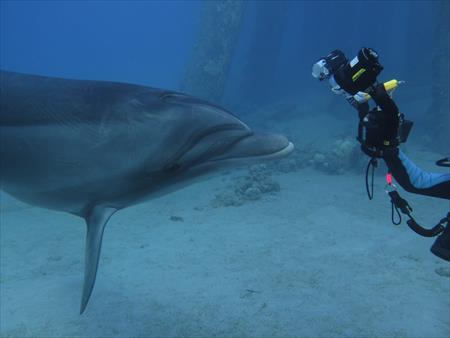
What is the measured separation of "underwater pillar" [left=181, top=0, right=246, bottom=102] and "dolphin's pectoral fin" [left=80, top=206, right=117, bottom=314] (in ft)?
59.9

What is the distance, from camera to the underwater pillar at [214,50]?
2083cm

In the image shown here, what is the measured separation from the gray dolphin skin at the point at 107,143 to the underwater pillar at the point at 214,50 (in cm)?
1811

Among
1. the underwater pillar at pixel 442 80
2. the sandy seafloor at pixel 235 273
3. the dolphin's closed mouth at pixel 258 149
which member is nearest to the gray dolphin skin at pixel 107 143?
the dolphin's closed mouth at pixel 258 149

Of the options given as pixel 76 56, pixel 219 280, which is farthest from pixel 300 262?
pixel 76 56

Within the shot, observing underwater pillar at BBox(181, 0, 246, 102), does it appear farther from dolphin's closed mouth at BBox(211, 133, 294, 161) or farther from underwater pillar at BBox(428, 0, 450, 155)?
dolphin's closed mouth at BBox(211, 133, 294, 161)

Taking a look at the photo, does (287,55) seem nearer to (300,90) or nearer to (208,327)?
(300,90)

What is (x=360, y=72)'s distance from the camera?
3520 mm

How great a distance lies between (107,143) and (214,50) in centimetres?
1954

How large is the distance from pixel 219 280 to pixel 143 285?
1.05 meters

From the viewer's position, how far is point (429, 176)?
4.54 metres

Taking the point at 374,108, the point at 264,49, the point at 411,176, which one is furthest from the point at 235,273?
the point at 264,49

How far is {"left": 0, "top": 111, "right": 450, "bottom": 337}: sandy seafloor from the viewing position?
4.71 metres

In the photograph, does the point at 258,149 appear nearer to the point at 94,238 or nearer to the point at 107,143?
the point at 107,143

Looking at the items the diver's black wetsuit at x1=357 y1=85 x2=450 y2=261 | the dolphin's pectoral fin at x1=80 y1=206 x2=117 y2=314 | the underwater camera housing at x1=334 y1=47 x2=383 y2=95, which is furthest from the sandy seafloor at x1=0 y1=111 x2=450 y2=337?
the underwater camera housing at x1=334 y1=47 x2=383 y2=95
